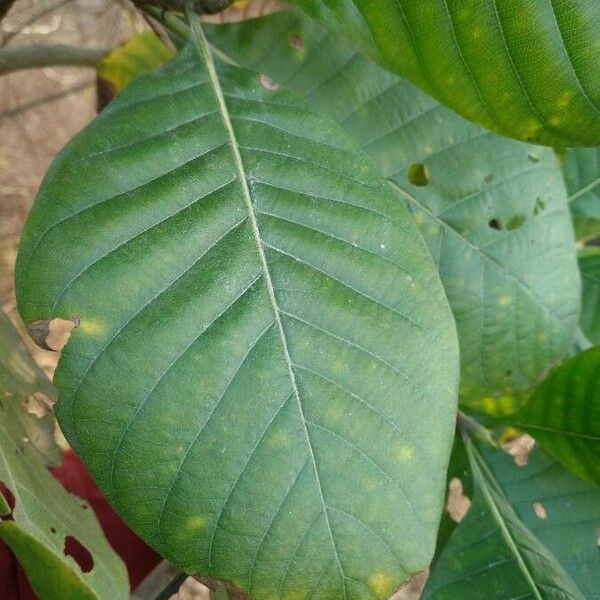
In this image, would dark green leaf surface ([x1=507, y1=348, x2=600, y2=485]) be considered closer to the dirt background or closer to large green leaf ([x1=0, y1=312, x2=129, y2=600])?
large green leaf ([x1=0, y1=312, x2=129, y2=600])

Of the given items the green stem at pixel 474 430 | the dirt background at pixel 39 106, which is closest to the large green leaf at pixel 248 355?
the green stem at pixel 474 430

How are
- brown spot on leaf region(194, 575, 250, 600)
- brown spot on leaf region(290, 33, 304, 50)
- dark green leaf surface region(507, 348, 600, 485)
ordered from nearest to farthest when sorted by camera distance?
brown spot on leaf region(194, 575, 250, 600), dark green leaf surface region(507, 348, 600, 485), brown spot on leaf region(290, 33, 304, 50)

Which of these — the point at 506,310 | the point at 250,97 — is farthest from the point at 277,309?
the point at 506,310

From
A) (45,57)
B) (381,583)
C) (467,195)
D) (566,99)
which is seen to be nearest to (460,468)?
(467,195)

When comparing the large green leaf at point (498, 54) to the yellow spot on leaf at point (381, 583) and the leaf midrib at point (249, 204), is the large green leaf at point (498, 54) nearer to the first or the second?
the leaf midrib at point (249, 204)

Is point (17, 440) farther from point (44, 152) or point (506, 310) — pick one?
point (44, 152)

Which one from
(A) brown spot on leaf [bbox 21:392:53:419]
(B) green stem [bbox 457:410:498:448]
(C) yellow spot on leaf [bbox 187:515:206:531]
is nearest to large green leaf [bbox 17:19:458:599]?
(C) yellow spot on leaf [bbox 187:515:206:531]
